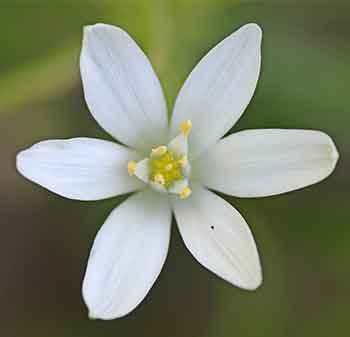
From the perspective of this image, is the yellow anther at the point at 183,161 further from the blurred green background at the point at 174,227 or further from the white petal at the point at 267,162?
the blurred green background at the point at 174,227

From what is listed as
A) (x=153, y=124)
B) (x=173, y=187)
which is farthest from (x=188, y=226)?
(x=153, y=124)

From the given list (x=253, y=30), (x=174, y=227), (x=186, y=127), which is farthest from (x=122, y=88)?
(x=174, y=227)

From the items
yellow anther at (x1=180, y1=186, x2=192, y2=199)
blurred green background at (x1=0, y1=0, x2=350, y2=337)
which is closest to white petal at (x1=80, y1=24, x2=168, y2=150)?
yellow anther at (x1=180, y1=186, x2=192, y2=199)

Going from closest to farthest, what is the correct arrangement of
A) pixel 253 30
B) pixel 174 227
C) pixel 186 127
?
pixel 253 30
pixel 186 127
pixel 174 227

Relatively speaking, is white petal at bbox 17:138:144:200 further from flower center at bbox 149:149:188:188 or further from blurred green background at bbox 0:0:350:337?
blurred green background at bbox 0:0:350:337

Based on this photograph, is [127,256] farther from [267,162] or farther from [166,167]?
[267,162]

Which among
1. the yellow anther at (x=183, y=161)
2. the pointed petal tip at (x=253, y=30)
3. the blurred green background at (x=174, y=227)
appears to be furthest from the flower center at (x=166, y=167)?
the blurred green background at (x=174, y=227)

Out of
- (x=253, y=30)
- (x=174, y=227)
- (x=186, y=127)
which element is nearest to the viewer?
(x=253, y=30)
